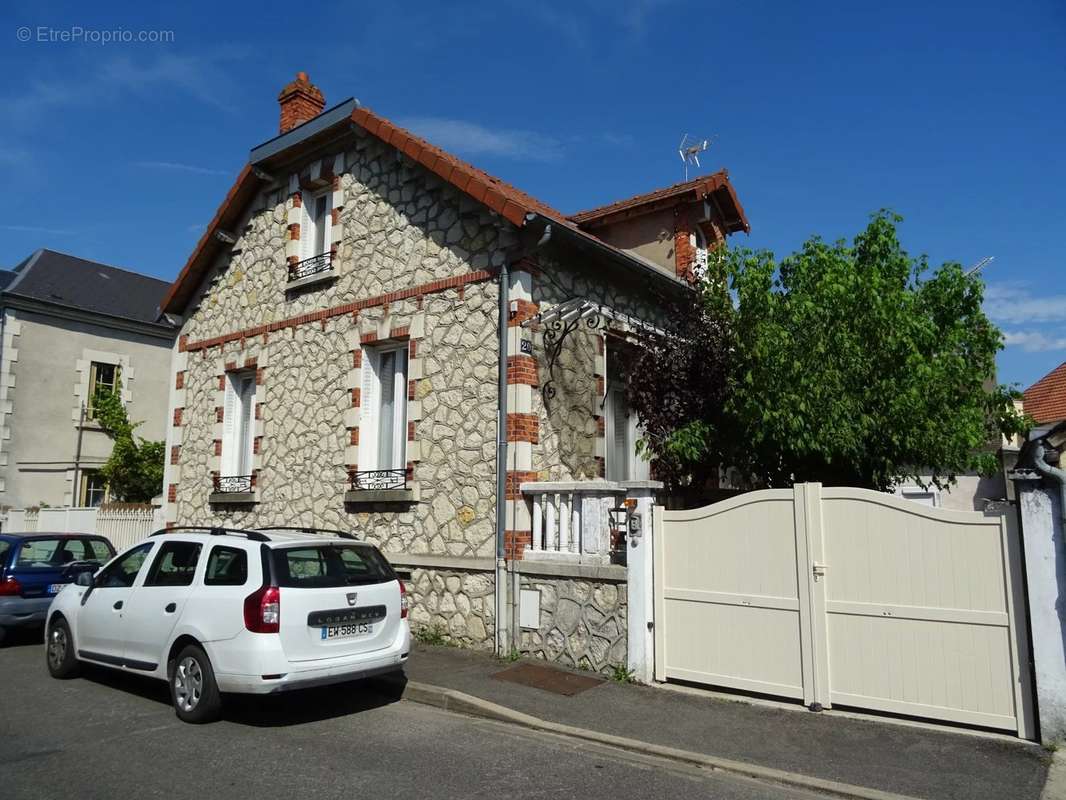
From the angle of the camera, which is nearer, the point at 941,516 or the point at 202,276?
the point at 941,516

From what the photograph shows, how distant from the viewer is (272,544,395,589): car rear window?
660 centimetres

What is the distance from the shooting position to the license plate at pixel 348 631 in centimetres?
657

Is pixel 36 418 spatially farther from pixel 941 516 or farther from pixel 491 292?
pixel 941 516

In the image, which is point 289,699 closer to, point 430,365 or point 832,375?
point 430,365

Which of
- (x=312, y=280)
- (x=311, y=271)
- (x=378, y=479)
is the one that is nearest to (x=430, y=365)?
(x=378, y=479)

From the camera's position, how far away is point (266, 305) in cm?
1334

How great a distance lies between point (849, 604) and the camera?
22.4 ft

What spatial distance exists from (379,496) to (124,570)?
350cm

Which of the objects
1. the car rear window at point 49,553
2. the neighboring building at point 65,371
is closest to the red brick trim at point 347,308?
the car rear window at point 49,553

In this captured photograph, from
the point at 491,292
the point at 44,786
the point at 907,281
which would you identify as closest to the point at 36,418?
the point at 491,292

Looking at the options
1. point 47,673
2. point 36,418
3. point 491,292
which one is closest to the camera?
point 47,673

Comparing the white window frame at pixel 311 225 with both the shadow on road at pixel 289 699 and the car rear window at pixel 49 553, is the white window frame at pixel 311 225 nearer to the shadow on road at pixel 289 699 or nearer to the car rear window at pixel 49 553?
the car rear window at pixel 49 553

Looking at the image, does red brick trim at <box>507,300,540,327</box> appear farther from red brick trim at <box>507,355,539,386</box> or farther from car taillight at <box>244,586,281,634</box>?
car taillight at <box>244,586,281,634</box>

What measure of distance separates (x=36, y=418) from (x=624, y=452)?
58.1 ft
